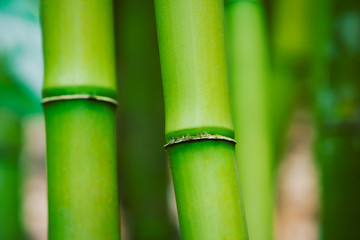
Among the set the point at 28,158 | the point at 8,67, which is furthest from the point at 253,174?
the point at 28,158

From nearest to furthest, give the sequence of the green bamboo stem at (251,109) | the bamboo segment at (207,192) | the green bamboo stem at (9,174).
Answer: the bamboo segment at (207,192) → the green bamboo stem at (251,109) → the green bamboo stem at (9,174)

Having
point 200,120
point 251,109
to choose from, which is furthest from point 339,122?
point 200,120

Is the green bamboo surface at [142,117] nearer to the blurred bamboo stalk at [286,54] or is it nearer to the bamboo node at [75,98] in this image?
the blurred bamboo stalk at [286,54]

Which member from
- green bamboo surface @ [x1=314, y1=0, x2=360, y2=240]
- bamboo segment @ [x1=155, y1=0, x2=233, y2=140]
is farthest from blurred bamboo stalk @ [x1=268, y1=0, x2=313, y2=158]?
bamboo segment @ [x1=155, y1=0, x2=233, y2=140]

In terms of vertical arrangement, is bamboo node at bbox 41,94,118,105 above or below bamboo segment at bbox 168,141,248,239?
above

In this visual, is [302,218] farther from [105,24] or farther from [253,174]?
[105,24]

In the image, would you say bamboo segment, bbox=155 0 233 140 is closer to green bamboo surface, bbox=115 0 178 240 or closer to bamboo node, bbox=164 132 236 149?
bamboo node, bbox=164 132 236 149

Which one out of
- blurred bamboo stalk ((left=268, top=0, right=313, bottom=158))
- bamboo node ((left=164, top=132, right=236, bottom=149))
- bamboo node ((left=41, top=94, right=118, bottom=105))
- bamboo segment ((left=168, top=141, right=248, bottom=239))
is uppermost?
blurred bamboo stalk ((left=268, top=0, right=313, bottom=158))

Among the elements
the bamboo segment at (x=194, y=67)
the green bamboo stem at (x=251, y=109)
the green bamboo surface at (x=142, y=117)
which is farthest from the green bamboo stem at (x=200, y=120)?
the green bamboo surface at (x=142, y=117)
